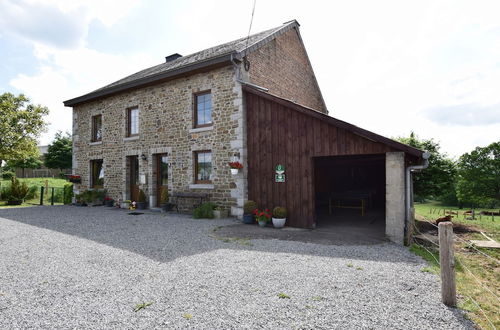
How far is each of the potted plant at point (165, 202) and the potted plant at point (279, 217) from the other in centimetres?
463

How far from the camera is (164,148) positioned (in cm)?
1102

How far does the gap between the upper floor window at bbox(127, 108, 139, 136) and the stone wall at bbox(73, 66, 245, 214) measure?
8.3 inches

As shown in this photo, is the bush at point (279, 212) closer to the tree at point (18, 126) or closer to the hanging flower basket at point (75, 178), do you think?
the hanging flower basket at point (75, 178)

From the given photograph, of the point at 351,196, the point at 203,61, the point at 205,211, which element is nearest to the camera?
the point at 205,211

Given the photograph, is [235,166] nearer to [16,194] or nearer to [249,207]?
[249,207]

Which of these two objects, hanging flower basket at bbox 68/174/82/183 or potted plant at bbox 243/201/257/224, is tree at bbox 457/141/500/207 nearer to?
potted plant at bbox 243/201/257/224

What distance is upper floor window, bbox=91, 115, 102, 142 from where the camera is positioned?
14.0 meters

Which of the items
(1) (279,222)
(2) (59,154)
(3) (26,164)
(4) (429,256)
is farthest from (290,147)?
(3) (26,164)

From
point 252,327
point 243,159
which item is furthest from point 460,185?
point 252,327

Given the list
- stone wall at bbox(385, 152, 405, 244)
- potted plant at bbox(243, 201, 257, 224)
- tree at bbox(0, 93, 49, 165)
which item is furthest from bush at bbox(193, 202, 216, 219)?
tree at bbox(0, 93, 49, 165)

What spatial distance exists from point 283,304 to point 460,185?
15714 millimetres

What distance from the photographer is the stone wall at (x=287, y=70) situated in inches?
412

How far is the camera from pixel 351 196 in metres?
10.5

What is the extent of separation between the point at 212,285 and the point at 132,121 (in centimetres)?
1061
